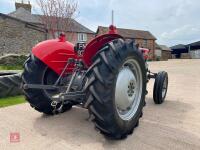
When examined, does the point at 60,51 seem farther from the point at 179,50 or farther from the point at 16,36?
the point at 179,50

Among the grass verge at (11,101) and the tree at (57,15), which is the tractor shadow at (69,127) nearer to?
the grass verge at (11,101)

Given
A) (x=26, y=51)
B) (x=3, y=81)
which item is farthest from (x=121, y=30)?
(x=3, y=81)

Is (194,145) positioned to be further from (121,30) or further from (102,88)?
(121,30)

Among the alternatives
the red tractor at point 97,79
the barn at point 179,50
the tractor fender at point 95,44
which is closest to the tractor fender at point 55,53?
the red tractor at point 97,79

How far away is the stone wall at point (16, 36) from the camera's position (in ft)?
76.2

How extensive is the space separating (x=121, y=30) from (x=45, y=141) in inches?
1864

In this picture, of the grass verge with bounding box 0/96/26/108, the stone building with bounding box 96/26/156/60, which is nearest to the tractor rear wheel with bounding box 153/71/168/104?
the grass verge with bounding box 0/96/26/108

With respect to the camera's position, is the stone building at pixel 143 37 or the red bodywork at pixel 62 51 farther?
the stone building at pixel 143 37

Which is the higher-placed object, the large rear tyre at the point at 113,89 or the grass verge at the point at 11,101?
the large rear tyre at the point at 113,89

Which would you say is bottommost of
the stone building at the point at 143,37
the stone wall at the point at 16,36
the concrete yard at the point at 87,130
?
the concrete yard at the point at 87,130

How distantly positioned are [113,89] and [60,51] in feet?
4.81

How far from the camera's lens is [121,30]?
49.6 metres

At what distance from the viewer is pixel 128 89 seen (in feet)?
12.7

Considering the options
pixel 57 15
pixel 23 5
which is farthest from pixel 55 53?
pixel 23 5
